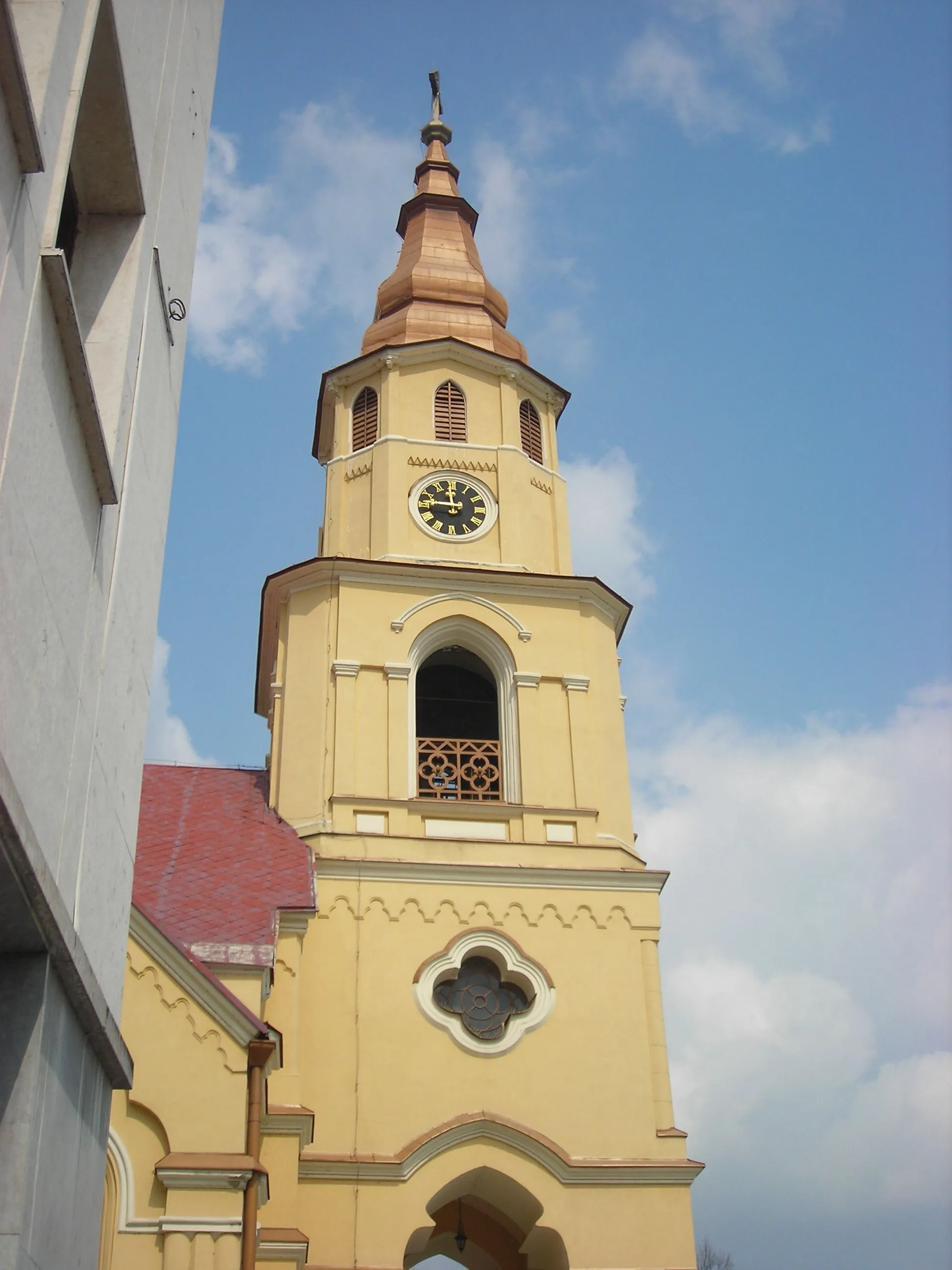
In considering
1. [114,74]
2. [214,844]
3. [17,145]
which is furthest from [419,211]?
[17,145]

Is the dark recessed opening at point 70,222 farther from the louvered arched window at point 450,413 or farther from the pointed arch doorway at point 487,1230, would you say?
the louvered arched window at point 450,413

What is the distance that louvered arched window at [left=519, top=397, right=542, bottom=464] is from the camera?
2650 centimetres

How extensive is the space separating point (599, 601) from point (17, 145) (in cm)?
1831

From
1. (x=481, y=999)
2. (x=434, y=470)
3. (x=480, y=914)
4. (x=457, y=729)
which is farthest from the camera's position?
(x=434, y=470)

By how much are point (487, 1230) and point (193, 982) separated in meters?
8.29

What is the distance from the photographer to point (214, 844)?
20.0m

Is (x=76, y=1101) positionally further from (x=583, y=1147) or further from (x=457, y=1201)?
(x=457, y=1201)

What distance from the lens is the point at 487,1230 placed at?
20.6 meters

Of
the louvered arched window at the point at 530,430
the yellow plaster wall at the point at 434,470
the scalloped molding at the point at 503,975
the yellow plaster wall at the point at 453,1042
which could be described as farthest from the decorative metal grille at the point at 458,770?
the louvered arched window at the point at 530,430

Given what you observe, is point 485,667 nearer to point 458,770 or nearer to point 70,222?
point 458,770

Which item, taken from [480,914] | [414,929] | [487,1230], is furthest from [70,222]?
[487,1230]

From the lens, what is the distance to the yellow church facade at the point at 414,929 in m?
14.6

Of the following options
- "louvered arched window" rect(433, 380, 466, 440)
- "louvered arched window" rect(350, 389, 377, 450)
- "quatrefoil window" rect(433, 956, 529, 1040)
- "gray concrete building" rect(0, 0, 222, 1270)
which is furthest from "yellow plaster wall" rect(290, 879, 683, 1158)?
"gray concrete building" rect(0, 0, 222, 1270)

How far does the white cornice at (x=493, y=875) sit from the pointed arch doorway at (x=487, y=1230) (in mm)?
3995
